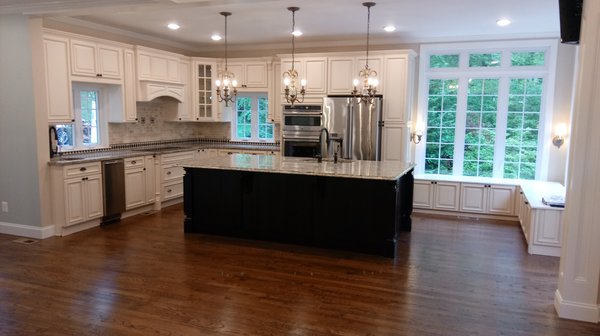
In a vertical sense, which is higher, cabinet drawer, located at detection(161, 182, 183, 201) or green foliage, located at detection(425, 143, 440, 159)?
green foliage, located at detection(425, 143, 440, 159)

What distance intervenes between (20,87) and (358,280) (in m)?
4.40

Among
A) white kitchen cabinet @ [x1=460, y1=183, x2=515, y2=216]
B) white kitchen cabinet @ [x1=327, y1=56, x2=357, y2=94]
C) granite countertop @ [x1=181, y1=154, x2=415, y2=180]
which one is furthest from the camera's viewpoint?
white kitchen cabinet @ [x1=327, y1=56, x2=357, y2=94]

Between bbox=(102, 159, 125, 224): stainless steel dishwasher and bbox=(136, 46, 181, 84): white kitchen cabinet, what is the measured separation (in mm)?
1514

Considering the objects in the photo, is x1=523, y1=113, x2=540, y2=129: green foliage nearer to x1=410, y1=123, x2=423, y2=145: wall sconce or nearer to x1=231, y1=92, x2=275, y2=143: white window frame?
x1=410, y1=123, x2=423, y2=145: wall sconce

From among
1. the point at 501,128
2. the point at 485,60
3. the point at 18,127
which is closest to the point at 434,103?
the point at 485,60

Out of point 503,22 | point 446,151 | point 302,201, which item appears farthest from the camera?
point 446,151

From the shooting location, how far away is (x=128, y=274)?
410 centimetres

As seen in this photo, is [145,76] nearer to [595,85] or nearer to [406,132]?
[406,132]

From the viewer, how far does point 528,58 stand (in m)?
6.57

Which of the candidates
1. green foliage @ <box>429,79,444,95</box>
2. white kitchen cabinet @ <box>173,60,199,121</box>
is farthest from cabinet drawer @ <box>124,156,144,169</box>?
green foliage @ <box>429,79,444,95</box>

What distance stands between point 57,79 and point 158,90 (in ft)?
5.80

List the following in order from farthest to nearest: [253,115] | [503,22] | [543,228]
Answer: [253,115]
[503,22]
[543,228]

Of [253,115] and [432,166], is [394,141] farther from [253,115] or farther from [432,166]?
[253,115]

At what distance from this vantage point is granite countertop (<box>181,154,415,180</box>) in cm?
453
